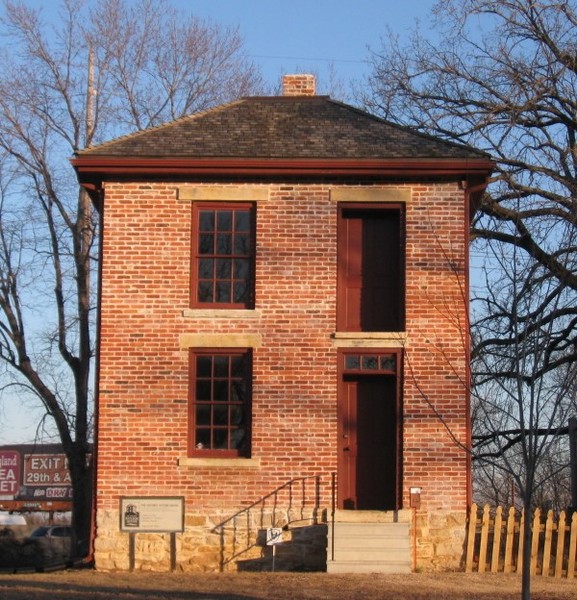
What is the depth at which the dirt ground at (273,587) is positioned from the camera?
46.3ft

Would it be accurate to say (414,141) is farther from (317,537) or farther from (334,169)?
(317,537)

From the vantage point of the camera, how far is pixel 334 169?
59.7ft

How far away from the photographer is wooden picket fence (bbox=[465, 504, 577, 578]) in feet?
56.1

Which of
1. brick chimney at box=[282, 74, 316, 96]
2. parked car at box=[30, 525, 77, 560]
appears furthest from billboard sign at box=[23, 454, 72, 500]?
brick chimney at box=[282, 74, 316, 96]

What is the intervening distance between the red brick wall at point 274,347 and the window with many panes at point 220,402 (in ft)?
0.77

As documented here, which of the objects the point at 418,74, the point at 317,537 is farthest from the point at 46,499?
the point at 317,537

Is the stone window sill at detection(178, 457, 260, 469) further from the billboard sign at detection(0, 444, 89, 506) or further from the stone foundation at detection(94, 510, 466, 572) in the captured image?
the billboard sign at detection(0, 444, 89, 506)

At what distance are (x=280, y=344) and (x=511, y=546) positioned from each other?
15.6ft

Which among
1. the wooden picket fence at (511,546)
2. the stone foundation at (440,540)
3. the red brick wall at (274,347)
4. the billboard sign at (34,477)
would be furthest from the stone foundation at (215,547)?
the billboard sign at (34,477)

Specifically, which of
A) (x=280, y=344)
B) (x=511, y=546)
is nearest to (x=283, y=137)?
(x=280, y=344)

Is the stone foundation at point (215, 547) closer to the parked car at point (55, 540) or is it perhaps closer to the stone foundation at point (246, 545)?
the stone foundation at point (246, 545)

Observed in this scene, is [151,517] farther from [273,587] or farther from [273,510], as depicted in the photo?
[273,587]

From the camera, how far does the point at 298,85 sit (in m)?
21.5

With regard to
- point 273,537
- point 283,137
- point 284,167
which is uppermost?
point 283,137
